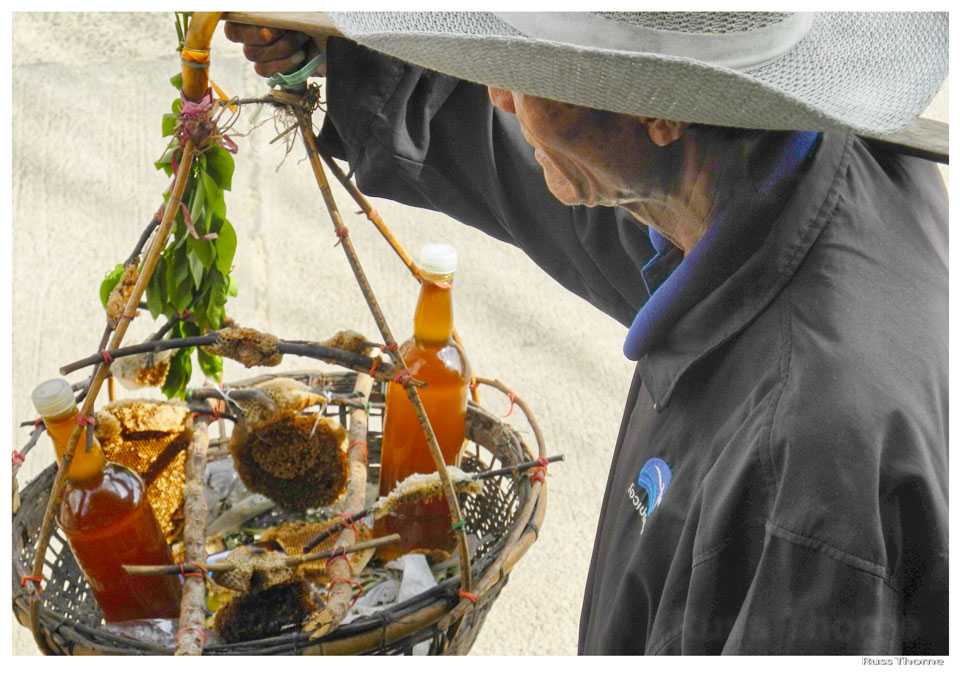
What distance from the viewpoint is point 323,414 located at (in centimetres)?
125

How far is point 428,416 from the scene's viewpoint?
121 cm

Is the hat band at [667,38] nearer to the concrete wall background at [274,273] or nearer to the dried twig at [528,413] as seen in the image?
the dried twig at [528,413]

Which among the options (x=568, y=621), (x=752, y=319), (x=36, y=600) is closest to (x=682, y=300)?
(x=752, y=319)

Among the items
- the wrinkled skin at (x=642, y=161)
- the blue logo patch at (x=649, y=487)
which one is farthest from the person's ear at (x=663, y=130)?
the blue logo patch at (x=649, y=487)

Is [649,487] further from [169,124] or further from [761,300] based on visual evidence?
[169,124]

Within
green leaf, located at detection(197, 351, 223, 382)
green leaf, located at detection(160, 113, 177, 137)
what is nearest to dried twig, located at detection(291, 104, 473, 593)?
green leaf, located at detection(160, 113, 177, 137)

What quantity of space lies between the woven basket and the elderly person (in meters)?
0.13

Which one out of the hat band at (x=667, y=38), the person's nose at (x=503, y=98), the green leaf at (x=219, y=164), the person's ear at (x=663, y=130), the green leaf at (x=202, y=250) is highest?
the hat band at (x=667, y=38)

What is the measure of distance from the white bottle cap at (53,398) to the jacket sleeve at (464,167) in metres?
0.40

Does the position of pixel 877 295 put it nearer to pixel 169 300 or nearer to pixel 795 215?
pixel 795 215

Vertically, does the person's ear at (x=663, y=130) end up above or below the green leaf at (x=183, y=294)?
above

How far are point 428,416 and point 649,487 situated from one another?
389 mm

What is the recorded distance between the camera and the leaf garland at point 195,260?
1.00 metres

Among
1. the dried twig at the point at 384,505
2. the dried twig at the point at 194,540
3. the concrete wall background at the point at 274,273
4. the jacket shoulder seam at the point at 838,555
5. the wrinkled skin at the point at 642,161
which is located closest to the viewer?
the jacket shoulder seam at the point at 838,555
